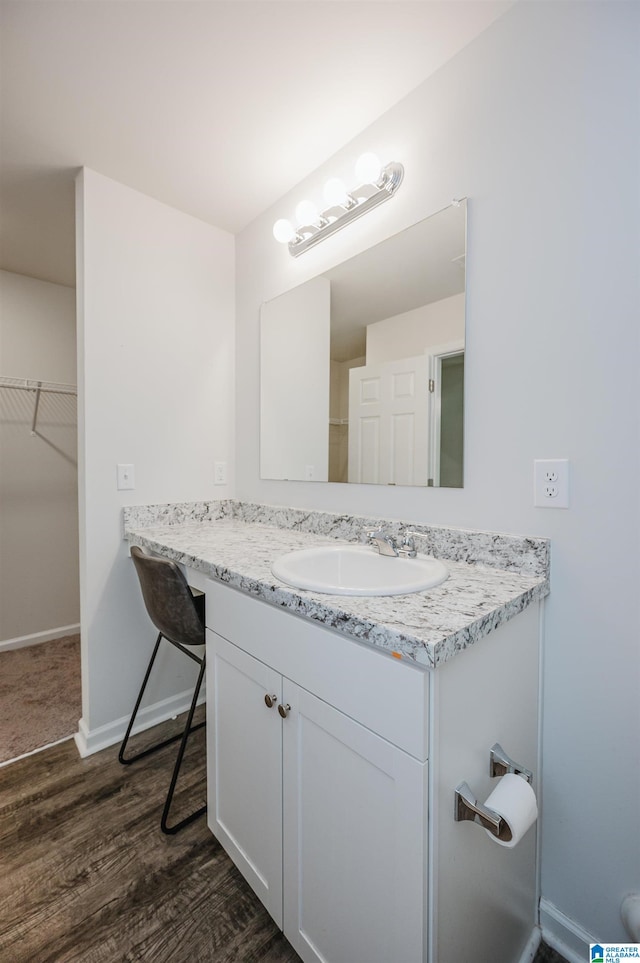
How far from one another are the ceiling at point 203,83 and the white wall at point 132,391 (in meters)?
0.22

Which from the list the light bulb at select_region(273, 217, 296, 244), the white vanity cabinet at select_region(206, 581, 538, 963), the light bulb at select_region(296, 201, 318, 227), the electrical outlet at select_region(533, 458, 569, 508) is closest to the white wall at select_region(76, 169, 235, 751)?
the light bulb at select_region(273, 217, 296, 244)

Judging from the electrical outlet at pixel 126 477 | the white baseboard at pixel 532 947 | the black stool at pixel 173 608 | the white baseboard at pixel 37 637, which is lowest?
the white baseboard at pixel 532 947

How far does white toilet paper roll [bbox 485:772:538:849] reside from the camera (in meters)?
0.68

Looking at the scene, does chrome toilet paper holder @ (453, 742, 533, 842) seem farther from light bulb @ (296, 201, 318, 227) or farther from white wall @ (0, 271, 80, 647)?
white wall @ (0, 271, 80, 647)

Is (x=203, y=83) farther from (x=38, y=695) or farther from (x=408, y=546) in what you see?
(x=38, y=695)

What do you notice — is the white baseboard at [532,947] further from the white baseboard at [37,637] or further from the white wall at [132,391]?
the white baseboard at [37,637]

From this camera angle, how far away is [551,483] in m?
0.99

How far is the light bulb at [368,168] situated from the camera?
51.6 inches

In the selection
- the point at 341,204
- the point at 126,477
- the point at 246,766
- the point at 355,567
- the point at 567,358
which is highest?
the point at 341,204

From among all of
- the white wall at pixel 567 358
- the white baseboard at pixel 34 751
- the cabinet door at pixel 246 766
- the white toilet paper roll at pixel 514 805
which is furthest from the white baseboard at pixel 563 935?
the white baseboard at pixel 34 751

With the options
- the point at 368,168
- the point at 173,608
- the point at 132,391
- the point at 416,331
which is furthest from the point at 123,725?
the point at 368,168

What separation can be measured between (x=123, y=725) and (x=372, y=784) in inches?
57.2

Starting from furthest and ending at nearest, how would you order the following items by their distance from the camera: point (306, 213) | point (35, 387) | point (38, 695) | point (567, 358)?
point (35, 387) → point (38, 695) → point (306, 213) → point (567, 358)

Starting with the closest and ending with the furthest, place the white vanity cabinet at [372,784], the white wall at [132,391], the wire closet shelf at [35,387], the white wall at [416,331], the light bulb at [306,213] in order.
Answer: the white vanity cabinet at [372,784]
the white wall at [416,331]
the light bulb at [306,213]
the white wall at [132,391]
the wire closet shelf at [35,387]
